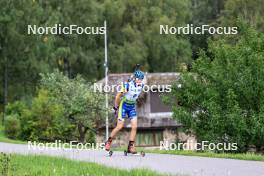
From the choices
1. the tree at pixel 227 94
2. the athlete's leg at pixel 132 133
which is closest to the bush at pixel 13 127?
the tree at pixel 227 94

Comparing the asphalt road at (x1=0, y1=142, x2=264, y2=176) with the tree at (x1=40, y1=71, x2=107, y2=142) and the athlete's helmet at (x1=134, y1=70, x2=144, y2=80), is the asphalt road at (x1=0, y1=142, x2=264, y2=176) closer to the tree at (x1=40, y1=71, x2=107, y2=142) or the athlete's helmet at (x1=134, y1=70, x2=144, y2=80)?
the athlete's helmet at (x1=134, y1=70, x2=144, y2=80)

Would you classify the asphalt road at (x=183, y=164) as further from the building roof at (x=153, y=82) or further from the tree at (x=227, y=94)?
the building roof at (x=153, y=82)

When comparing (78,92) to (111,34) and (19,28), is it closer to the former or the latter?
(19,28)

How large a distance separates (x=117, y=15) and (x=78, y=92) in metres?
28.4

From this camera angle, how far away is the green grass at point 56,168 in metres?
10.6

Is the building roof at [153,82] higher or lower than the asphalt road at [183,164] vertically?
higher

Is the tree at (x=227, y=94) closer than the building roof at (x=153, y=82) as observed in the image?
Yes

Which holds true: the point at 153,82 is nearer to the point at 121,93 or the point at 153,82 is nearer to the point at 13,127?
the point at 13,127

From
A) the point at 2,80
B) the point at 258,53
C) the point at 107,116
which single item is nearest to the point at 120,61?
the point at 2,80

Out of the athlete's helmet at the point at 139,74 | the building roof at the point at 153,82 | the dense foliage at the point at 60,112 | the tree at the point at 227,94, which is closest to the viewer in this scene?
the athlete's helmet at the point at 139,74

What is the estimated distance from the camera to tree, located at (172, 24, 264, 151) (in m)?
20.4

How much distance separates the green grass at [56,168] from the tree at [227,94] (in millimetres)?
8683

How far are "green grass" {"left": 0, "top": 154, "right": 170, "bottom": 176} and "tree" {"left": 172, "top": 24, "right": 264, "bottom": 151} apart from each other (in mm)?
8683

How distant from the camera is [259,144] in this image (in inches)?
810
